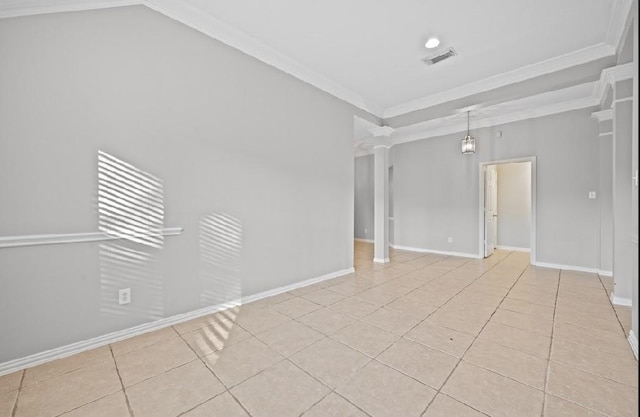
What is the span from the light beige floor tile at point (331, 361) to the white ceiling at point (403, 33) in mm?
2921

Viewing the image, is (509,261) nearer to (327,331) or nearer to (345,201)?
(345,201)

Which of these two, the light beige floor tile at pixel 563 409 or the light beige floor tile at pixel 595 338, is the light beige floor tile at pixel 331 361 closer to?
the light beige floor tile at pixel 563 409

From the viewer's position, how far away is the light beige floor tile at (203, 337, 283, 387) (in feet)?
5.56

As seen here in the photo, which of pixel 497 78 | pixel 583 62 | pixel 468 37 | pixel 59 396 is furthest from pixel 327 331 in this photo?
pixel 583 62

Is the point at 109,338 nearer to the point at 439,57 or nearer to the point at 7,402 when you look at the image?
the point at 7,402

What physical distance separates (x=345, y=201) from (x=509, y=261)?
353 centimetres

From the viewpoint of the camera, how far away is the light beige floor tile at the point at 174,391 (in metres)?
1.41

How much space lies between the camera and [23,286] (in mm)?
1752

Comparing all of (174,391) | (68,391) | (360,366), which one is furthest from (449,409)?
(68,391)

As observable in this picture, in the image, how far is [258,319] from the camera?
8.21 ft

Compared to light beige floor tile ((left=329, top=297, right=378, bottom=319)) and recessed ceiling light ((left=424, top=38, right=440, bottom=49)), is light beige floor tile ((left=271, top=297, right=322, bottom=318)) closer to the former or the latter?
light beige floor tile ((left=329, top=297, right=378, bottom=319))

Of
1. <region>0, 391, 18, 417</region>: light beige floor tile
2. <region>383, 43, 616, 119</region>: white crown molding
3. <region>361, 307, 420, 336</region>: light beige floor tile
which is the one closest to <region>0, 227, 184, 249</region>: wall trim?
<region>0, 391, 18, 417</region>: light beige floor tile

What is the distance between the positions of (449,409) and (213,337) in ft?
5.75

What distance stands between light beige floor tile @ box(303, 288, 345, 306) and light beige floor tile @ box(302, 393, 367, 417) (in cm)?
141
